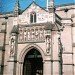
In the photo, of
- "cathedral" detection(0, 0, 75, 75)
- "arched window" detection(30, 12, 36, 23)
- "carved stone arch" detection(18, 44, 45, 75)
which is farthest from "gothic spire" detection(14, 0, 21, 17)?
"carved stone arch" detection(18, 44, 45, 75)

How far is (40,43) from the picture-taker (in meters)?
23.5

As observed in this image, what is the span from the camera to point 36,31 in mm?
24047

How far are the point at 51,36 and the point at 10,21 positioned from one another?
8489 mm

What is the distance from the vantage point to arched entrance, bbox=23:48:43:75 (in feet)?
80.3

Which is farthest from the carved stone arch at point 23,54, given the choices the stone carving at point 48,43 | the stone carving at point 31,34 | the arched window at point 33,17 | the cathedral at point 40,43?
the arched window at point 33,17

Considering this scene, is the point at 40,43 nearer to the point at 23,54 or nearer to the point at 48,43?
the point at 48,43

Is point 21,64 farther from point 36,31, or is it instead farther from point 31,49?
point 36,31

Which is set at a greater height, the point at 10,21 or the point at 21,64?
the point at 10,21

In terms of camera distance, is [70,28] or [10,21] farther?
[10,21]

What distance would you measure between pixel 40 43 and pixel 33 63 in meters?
3.66

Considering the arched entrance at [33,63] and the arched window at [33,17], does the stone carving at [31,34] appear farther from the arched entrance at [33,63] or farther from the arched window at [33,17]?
the arched entrance at [33,63]

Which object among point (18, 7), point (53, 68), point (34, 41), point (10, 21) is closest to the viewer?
point (53, 68)

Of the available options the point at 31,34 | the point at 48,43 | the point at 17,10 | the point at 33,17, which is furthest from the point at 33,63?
the point at 17,10

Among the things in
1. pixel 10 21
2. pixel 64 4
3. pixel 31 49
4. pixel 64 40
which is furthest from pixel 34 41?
pixel 64 4
